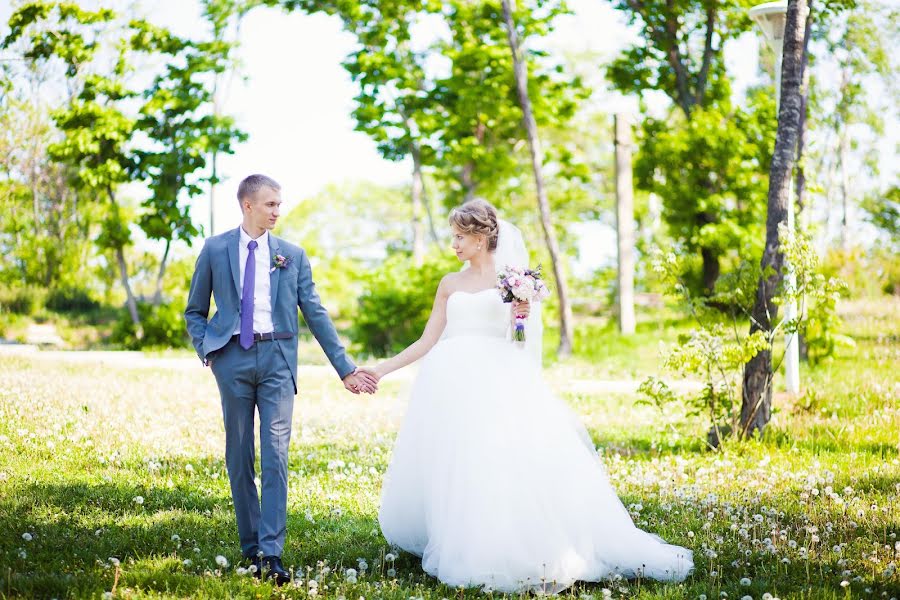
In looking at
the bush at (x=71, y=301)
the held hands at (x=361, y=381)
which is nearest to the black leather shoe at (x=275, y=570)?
the held hands at (x=361, y=381)

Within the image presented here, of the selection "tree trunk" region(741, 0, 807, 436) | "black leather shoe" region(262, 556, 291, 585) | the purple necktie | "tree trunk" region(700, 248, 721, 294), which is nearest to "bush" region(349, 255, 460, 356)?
"tree trunk" region(700, 248, 721, 294)

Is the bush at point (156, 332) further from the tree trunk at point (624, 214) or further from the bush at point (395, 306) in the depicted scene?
the tree trunk at point (624, 214)

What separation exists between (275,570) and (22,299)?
71.9ft

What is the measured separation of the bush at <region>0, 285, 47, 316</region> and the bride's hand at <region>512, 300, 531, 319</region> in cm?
2123

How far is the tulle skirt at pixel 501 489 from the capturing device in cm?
505

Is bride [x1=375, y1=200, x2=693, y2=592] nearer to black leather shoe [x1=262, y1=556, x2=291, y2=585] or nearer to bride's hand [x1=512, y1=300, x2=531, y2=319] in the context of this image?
bride's hand [x1=512, y1=300, x2=531, y2=319]

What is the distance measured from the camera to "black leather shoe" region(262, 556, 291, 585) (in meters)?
5.00

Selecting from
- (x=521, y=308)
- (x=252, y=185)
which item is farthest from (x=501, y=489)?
(x=252, y=185)

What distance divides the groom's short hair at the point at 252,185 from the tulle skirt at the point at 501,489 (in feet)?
5.08

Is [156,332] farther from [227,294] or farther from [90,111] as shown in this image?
[227,294]

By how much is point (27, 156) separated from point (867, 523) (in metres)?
23.9

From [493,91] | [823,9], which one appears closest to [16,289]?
[493,91]

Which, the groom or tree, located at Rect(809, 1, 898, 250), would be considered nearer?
the groom

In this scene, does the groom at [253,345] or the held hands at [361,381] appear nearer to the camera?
the groom at [253,345]
